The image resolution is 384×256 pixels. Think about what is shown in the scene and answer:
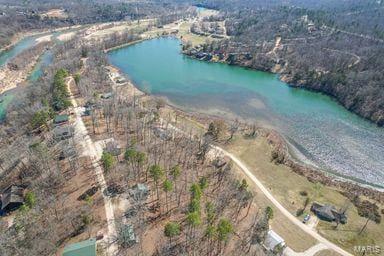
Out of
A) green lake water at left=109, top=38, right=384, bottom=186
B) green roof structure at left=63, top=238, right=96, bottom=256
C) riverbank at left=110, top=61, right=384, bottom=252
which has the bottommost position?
green lake water at left=109, top=38, right=384, bottom=186

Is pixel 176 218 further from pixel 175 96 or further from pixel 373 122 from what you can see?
pixel 373 122

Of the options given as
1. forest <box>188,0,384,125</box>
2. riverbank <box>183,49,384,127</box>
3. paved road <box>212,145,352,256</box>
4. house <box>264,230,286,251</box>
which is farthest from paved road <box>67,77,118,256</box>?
forest <box>188,0,384,125</box>

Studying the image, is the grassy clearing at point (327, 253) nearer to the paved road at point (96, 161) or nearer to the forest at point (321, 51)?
the paved road at point (96, 161)

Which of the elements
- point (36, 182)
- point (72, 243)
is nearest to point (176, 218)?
point (72, 243)

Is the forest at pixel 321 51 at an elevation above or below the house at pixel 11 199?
above

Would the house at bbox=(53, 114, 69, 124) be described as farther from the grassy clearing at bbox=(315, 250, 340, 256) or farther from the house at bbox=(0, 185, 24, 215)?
the grassy clearing at bbox=(315, 250, 340, 256)

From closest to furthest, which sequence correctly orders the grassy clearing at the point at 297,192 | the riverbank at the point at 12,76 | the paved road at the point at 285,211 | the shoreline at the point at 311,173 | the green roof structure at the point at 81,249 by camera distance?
the green roof structure at the point at 81,249 → the paved road at the point at 285,211 → the grassy clearing at the point at 297,192 → the shoreline at the point at 311,173 → the riverbank at the point at 12,76

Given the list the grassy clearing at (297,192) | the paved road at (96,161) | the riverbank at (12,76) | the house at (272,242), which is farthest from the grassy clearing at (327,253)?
the riverbank at (12,76)
